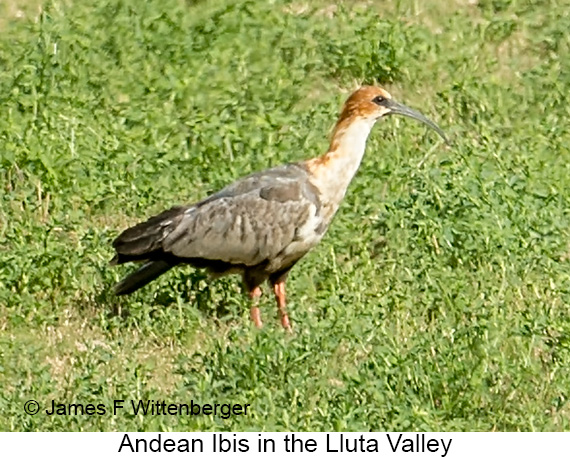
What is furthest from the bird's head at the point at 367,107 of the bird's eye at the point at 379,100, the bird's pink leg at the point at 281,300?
the bird's pink leg at the point at 281,300

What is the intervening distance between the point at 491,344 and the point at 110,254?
250cm

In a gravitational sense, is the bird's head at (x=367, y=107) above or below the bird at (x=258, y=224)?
above

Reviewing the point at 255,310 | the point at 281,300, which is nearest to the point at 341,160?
the point at 281,300

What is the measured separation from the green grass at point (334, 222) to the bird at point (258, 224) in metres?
0.19

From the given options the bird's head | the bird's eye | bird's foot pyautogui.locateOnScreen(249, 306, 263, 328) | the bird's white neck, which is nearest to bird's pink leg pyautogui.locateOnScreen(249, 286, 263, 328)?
bird's foot pyautogui.locateOnScreen(249, 306, 263, 328)

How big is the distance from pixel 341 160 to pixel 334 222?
58 centimetres

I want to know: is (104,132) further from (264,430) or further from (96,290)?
(264,430)

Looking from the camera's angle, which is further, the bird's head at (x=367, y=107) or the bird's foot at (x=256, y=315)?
the bird's head at (x=367, y=107)

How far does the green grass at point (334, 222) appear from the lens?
7.57 metres

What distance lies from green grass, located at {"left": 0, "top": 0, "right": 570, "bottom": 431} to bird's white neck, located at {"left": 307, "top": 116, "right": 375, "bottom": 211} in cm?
42

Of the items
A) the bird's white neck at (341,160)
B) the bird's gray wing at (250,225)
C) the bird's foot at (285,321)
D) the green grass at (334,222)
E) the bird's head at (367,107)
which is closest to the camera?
the green grass at (334,222)

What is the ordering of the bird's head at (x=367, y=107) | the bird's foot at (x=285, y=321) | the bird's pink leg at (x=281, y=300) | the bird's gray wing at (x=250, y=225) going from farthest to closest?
the bird's head at (x=367, y=107)
the bird's gray wing at (x=250, y=225)
the bird's pink leg at (x=281, y=300)
the bird's foot at (x=285, y=321)

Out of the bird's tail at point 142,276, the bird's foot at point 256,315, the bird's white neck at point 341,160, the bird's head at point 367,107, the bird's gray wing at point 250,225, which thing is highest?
the bird's head at point 367,107

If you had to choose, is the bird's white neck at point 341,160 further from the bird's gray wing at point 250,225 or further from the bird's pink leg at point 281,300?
the bird's pink leg at point 281,300
